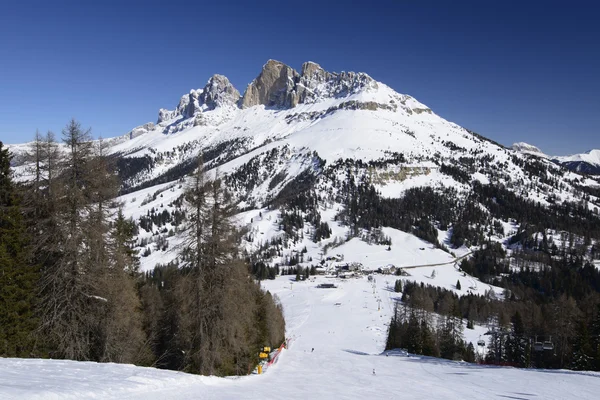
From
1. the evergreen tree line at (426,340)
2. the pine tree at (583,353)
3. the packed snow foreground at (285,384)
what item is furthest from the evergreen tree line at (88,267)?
the evergreen tree line at (426,340)

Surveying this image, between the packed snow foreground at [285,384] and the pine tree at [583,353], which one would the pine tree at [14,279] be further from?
the pine tree at [583,353]

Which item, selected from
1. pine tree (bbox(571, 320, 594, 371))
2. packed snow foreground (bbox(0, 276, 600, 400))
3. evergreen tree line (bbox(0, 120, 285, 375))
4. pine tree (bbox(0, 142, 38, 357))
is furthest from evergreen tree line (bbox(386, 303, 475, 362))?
pine tree (bbox(0, 142, 38, 357))

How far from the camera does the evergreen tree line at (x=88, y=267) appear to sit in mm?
17594

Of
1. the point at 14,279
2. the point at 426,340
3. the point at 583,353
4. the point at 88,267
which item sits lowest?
the point at 426,340

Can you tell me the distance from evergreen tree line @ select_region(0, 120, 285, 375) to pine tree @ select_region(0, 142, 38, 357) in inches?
1.8

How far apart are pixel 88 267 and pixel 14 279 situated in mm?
3088

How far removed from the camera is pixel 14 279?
17.1 meters

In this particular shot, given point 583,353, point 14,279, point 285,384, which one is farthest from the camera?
point 583,353

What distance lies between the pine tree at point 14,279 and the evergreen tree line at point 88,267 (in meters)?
0.05

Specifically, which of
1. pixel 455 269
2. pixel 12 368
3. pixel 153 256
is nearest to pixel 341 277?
pixel 455 269

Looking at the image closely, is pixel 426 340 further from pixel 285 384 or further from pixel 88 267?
pixel 88 267

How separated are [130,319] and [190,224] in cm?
845

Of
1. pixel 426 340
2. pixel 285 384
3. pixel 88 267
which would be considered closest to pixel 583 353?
pixel 426 340

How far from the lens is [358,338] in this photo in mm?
86312
